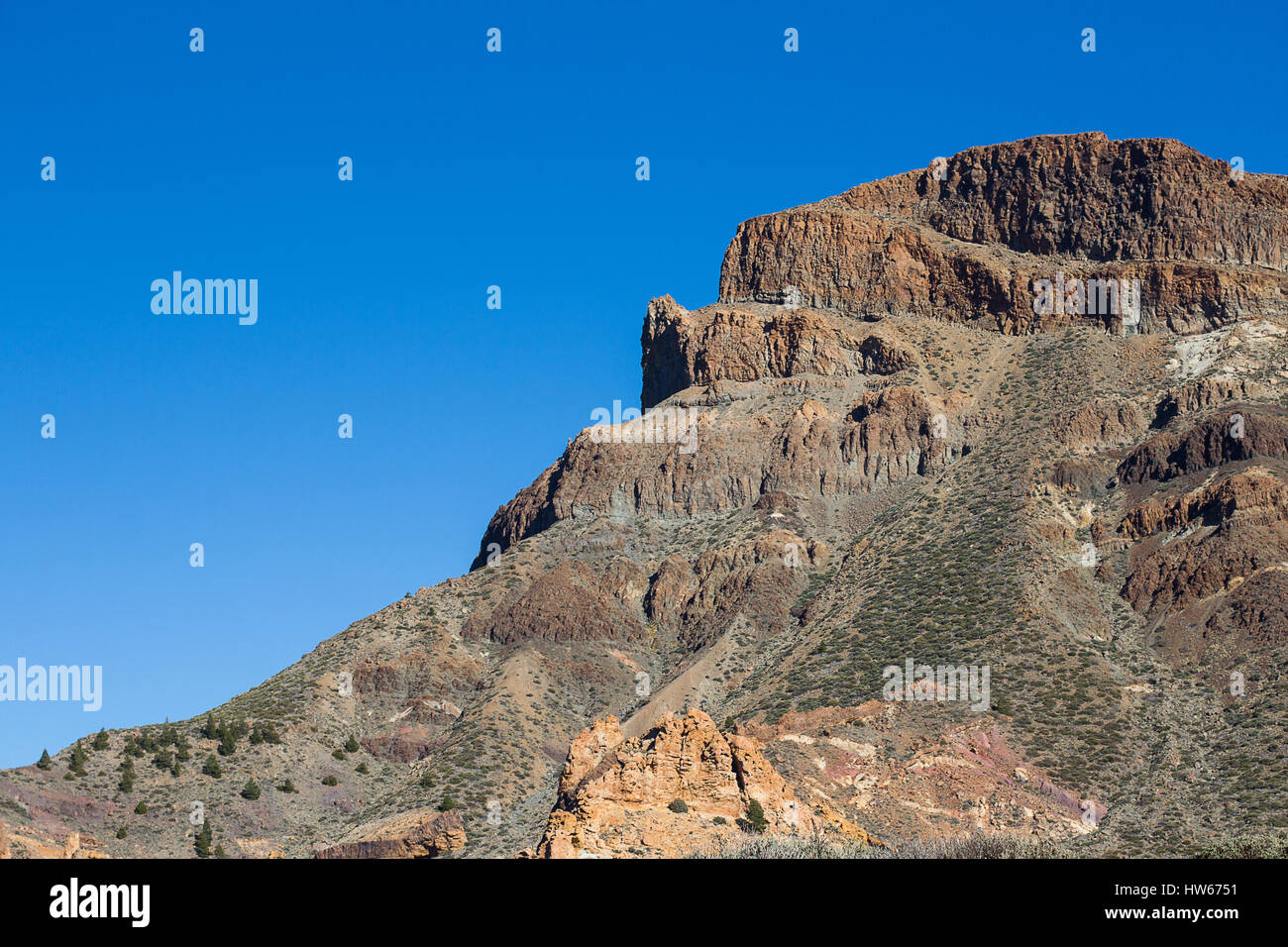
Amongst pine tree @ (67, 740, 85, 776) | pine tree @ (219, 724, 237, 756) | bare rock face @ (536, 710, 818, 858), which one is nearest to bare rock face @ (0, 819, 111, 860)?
pine tree @ (67, 740, 85, 776)

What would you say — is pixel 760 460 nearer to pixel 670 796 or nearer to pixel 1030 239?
pixel 1030 239

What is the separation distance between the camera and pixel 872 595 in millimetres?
94562

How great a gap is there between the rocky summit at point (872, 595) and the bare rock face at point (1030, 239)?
0.32 m

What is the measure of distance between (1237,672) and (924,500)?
30.3m

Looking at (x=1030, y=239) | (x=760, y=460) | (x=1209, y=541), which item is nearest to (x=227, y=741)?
(x=760, y=460)

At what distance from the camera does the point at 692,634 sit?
332 feet

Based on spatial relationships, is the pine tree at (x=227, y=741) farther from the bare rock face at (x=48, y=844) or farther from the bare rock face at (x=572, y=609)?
the bare rock face at (x=572, y=609)

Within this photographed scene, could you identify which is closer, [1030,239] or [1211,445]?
[1211,445]

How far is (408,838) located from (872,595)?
3249 cm

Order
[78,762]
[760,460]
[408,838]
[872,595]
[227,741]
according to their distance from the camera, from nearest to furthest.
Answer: [408,838], [78,762], [227,741], [872,595], [760,460]

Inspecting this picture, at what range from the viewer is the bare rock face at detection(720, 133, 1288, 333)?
123000 millimetres

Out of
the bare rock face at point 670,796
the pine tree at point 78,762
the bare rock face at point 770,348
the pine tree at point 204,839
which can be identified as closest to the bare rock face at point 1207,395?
the bare rock face at point 770,348
